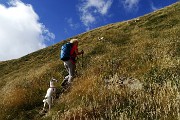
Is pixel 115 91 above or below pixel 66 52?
below

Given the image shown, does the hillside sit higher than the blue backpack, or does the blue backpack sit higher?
the blue backpack

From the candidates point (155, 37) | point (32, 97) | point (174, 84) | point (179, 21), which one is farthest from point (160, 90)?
point (179, 21)

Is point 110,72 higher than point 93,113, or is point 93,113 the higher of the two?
point 110,72

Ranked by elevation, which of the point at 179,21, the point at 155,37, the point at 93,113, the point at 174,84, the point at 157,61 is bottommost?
the point at 93,113

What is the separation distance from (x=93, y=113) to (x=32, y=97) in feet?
17.3

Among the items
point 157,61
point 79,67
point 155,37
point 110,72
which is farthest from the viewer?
point 155,37

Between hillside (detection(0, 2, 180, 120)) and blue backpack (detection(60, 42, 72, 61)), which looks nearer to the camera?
hillside (detection(0, 2, 180, 120))

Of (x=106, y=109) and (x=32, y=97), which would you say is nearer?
(x=106, y=109)

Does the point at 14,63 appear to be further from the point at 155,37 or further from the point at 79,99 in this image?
the point at 79,99

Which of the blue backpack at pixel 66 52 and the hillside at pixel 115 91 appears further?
the blue backpack at pixel 66 52

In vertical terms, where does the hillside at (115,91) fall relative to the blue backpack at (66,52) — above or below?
below

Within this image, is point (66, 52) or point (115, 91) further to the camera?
point (66, 52)

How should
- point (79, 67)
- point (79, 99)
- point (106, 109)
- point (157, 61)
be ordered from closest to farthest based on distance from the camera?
point (106, 109) → point (79, 99) → point (157, 61) → point (79, 67)

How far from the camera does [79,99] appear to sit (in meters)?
11.8
